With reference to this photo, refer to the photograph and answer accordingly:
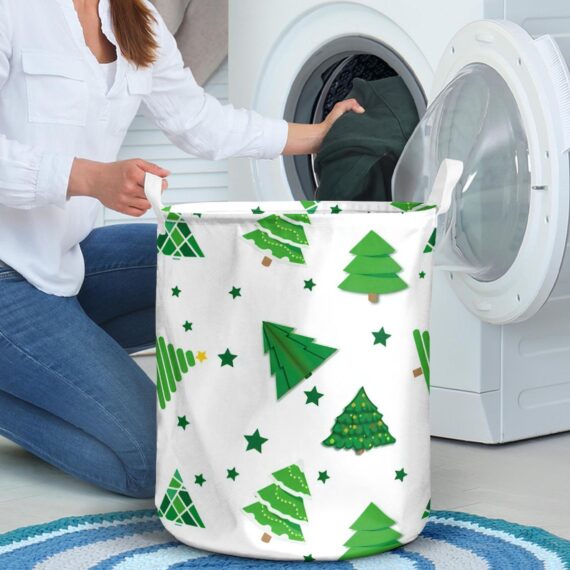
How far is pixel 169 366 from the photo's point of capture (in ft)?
4.17

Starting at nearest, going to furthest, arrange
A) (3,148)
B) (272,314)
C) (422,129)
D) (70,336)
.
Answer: (272,314) < (3,148) < (70,336) < (422,129)

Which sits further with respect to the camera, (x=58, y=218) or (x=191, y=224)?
(x=58, y=218)

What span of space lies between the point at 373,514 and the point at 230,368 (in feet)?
0.74

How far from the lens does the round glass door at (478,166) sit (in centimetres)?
165

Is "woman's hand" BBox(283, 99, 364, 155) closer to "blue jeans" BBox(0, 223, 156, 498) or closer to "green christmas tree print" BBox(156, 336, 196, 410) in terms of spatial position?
"blue jeans" BBox(0, 223, 156, 498)

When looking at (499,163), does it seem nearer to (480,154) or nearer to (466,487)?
(480,154)

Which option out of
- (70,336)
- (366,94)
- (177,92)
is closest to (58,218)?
(70,336)

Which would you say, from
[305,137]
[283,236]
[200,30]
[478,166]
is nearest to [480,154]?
[478,166]

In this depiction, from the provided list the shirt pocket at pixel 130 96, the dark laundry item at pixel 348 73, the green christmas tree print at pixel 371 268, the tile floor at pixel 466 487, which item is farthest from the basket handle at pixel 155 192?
the dark laundry item at pixel 348 73

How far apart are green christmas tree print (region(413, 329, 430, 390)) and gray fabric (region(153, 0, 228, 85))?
5.27ft

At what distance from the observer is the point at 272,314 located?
1.19m

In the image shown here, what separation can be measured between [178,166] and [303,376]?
1729 millimetres

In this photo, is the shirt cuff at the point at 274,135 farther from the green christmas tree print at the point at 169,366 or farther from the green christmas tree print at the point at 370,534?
the green christmas tree print at the point at 370,534

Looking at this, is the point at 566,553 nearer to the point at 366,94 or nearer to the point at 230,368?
the point at 230,368
